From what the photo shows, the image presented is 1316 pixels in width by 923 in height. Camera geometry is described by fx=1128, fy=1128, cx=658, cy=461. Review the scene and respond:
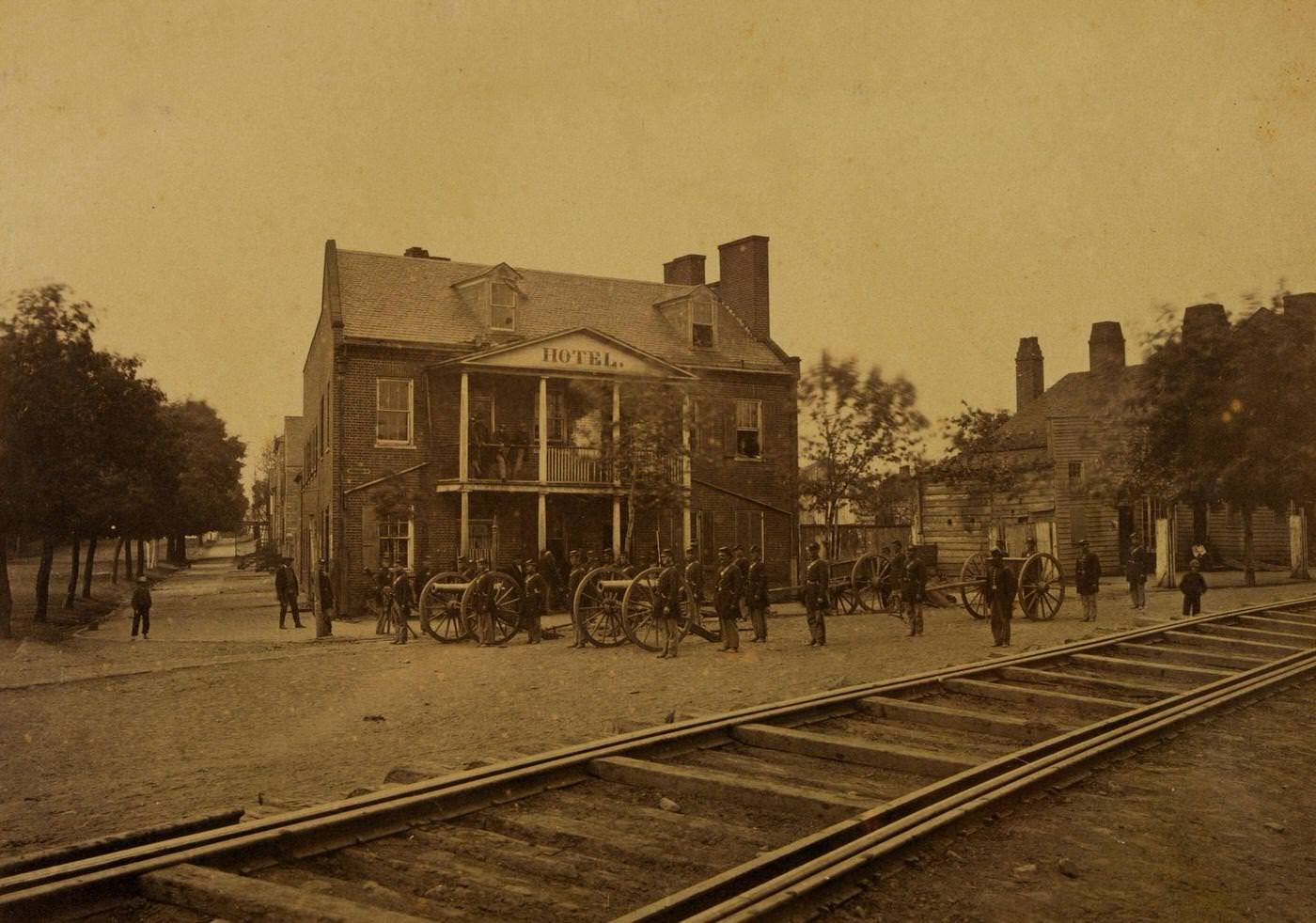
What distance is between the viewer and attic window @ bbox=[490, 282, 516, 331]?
26.6m

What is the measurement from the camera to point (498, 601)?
17406 millimetres

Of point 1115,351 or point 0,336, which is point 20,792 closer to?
point 0,336

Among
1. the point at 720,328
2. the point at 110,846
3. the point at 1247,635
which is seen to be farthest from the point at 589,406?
the point at 110,846

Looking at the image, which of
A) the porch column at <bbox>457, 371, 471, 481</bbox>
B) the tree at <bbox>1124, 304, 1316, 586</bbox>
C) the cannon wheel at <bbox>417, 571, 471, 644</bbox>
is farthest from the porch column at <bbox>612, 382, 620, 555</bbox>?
the tree at <bbox>1124, 304, 1316, 586</bbox>

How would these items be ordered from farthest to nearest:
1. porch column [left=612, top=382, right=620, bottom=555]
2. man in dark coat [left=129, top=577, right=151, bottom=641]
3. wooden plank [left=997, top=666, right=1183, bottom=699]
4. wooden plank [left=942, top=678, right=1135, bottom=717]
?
porch column [left=612, top=382, right=620, bottom=555] → man in dark coat [left=129, top=577, right=151, bottom=641] → wooden plank [left=997, top=666, right=1183, bottom=699] → wooden plank [left=942, top=678, right=1135, bottom=717]

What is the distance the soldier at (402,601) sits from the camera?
A: 17922mm

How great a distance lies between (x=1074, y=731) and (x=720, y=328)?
22915 millimetres

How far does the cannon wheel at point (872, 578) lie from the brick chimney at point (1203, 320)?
9367mm

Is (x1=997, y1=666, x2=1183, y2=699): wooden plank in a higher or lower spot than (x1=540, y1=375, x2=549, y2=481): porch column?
lower

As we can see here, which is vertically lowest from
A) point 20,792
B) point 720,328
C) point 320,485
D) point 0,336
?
point 20,792

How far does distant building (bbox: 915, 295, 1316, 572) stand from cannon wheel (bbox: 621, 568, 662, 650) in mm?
15340

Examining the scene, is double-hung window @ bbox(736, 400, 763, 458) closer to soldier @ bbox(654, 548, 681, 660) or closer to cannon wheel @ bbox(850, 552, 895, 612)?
cannon wheel @ bbox(850, 552, 895, 612)

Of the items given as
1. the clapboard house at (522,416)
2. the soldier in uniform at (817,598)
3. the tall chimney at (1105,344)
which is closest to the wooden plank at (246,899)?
the soldier in uniform at (817,598)

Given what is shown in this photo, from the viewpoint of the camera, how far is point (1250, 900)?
4812 millimetres
